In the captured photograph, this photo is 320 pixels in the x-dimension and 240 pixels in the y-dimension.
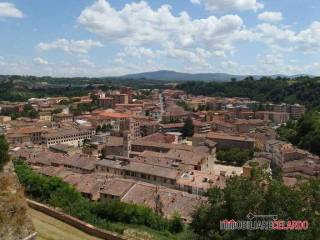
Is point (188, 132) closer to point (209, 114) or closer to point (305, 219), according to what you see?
point (209, 114)

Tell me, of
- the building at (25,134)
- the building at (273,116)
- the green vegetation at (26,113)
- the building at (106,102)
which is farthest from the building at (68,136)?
the building at (106,102)

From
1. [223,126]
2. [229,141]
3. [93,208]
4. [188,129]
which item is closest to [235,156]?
[229,141]

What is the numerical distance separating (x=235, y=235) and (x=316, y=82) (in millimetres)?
87046

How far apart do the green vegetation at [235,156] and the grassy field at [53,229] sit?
95.3 feet

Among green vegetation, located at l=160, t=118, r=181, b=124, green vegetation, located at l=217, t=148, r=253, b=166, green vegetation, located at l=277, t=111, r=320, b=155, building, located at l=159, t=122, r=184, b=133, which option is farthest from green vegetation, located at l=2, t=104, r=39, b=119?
green vegetation, located at l=277, t=111, r=320, b=155

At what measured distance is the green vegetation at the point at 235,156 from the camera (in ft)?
143

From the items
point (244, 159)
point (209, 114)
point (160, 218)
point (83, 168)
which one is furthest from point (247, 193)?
point (209, 114)

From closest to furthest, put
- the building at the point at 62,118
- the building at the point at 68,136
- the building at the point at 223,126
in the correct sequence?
the building at the point at 68,136
the building at the point at 223,126
the building at the point at 62,118

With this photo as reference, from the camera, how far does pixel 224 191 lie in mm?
12484

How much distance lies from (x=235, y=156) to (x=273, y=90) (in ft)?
197

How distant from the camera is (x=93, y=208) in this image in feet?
73.8

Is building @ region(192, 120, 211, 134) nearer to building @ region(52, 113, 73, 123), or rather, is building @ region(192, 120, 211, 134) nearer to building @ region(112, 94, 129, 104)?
building @ region(52, 113, 73, 123)

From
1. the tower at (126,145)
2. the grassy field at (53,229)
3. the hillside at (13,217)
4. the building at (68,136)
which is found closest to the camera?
the hillside at (13,217)

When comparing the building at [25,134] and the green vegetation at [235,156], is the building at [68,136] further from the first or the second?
the green vegetation at [235,156]
